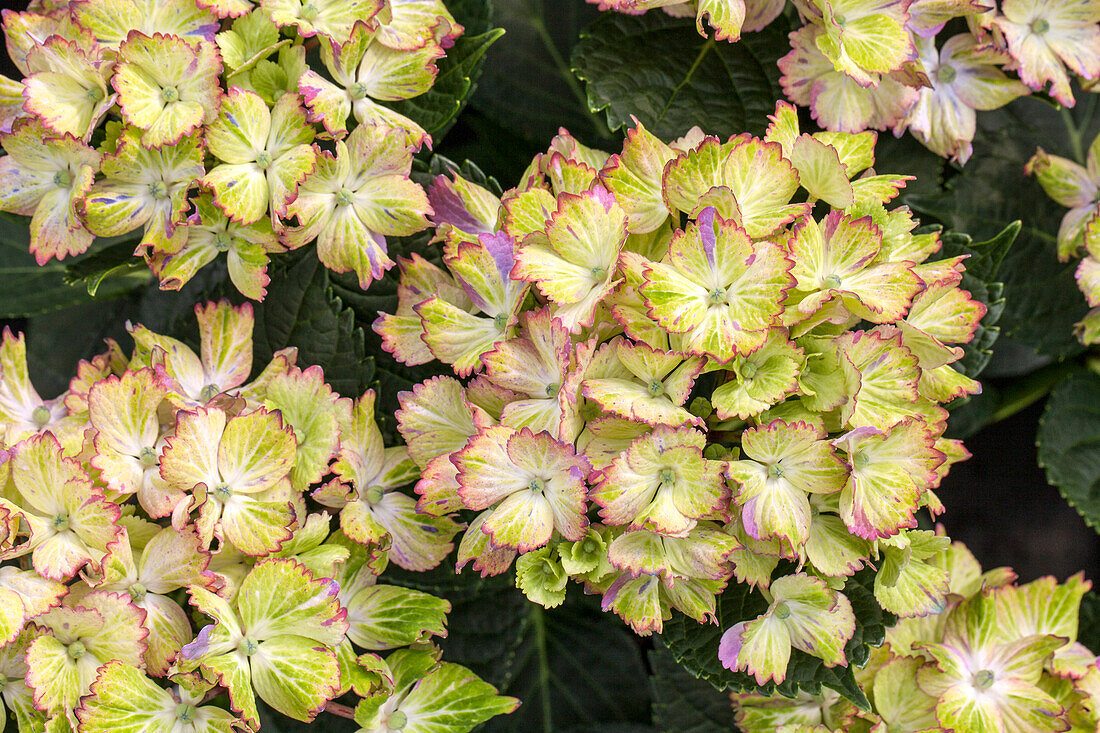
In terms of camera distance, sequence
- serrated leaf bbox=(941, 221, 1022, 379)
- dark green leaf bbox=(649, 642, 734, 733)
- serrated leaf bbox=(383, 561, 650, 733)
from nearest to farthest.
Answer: serrated leaf bbox=(941, 221, 1022, 379) → dark green leaf bbox=(649, 642, 734, 733) → serrated leaf bbox=(383, 561, 650, 733)

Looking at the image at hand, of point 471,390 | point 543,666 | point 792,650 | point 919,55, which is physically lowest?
point 543,666

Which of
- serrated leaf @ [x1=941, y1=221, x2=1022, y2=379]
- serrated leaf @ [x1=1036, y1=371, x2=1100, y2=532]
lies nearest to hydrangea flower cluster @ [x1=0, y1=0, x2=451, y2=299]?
serrated leaf @ [x1=941, y1=221, x2=1022, y2=379]

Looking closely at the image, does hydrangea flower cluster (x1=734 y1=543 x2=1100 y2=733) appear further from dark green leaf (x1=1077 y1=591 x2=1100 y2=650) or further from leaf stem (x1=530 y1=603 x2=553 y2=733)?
leaf stem (x1=530 y1=603 x2=553 y2=733)

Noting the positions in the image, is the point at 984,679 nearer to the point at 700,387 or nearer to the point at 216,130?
the point at 700,387

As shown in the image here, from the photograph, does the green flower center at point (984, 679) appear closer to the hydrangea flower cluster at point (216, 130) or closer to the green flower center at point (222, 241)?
the hydrangea flower cluster at point (216, 130)

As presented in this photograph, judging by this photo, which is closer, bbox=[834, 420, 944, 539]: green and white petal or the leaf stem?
bbox=[834, 420, 944, 539]: green and white petal

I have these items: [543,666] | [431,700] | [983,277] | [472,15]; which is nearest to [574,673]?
[543,666]

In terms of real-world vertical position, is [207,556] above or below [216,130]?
below
